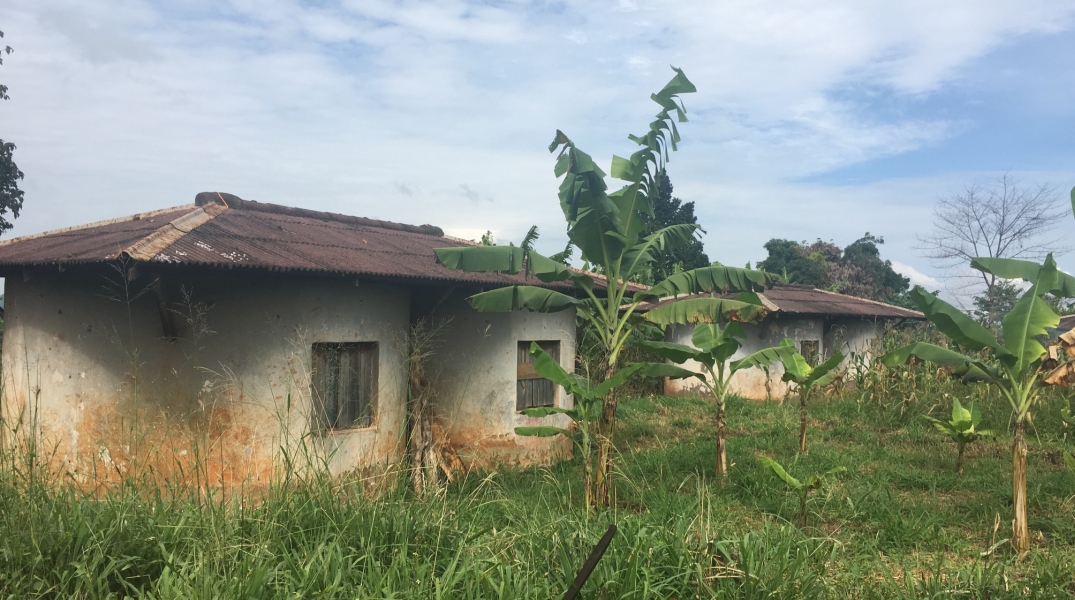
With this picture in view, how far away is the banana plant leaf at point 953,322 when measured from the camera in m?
5.66

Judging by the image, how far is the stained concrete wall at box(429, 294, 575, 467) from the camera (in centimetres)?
910

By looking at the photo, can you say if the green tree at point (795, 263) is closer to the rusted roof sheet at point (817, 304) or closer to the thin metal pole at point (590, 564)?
the rusted roof sheet at point (817, 304)

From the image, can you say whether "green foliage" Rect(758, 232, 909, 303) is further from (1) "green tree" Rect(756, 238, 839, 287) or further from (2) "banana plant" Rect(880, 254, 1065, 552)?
(2) "banana plant" Rect(880, 254, 1065, 552)

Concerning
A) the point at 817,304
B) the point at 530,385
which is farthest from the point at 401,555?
the point at 817,304

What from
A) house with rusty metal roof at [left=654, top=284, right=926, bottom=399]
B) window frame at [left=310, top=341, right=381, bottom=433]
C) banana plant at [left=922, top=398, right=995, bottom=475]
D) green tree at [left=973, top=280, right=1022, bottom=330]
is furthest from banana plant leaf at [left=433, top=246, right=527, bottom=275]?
green tree at [left=973, top=280, right=1022, bottom=330]

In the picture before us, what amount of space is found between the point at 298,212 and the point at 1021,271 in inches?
317

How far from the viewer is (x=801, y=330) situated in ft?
53.2

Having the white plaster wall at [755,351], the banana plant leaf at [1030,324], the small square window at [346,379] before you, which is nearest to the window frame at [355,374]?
the small square window at [346,379]

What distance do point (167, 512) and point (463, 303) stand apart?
5643 mm

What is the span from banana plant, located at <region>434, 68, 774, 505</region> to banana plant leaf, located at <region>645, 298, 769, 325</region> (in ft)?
0.03

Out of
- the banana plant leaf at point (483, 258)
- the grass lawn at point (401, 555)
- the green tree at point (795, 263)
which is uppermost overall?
the green tree at point (795, 263)

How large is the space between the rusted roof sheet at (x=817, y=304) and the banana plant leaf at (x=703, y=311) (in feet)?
23.1

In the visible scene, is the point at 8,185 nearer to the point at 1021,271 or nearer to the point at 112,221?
the point at 112,221

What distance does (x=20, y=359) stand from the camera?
7.43 metres
